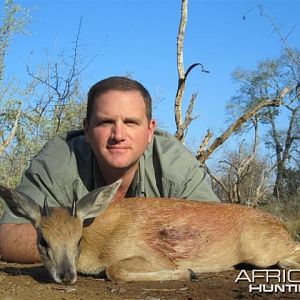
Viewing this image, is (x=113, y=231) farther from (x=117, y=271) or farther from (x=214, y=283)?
(x=214, y=283)

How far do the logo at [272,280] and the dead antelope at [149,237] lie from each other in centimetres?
30

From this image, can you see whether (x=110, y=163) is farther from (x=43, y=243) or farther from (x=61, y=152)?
(x=43, y=243)

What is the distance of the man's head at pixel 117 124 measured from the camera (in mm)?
5414

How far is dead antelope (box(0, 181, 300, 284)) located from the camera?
15.4 ft

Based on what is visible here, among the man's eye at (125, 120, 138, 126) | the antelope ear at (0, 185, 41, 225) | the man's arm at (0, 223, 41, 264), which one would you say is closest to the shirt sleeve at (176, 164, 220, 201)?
the man's eye at (125, 120, 138, 126)

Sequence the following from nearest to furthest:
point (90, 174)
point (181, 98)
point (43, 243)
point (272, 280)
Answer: point (43, 243), point (272, 280), point (90, 174), point (181, 98)

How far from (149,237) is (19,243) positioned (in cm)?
121

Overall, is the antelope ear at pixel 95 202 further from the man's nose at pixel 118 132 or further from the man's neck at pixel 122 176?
the man's neck at pixel 122 176

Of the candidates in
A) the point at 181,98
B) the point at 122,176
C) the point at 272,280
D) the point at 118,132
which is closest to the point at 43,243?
the point at 118,132

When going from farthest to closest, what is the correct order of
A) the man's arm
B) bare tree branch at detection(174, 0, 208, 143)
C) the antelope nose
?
bare tree branch at detection(174, 0, 208, 143) < the man's arm < the antelope nose

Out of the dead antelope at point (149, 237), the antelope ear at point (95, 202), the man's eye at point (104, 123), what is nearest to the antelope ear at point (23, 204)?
the dead antelope at point (149, 237)

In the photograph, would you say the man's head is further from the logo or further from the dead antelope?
the logo

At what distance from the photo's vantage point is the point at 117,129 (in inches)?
211

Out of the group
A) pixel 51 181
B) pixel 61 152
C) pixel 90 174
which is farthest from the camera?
pixel 61 152
